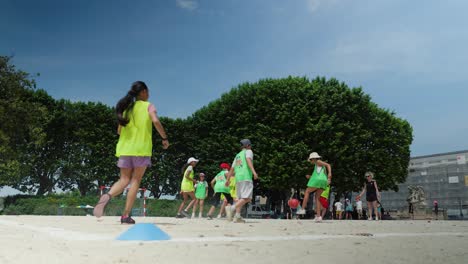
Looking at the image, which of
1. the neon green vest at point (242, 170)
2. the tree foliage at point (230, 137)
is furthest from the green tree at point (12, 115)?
the neon green vest at point (242, 170)

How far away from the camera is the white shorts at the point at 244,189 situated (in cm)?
1071

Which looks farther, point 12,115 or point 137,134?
point 12,115

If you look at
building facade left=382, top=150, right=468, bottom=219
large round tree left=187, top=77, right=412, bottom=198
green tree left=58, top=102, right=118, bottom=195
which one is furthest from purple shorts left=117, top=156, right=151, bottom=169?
building facade left=382, top=150, right=468, bottom=219

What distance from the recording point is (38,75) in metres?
30.1

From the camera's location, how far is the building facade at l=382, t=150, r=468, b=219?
2901 inches

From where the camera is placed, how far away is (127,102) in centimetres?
799

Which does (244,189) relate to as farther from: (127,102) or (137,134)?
(127,102)

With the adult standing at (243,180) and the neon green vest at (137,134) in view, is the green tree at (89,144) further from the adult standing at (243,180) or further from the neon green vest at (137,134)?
the neon green vest at (137,134)

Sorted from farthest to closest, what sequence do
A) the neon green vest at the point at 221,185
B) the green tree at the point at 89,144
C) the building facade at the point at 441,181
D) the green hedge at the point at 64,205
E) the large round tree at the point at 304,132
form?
the building facade at the point at 441,181 → the green tree at the point at 89,144 → the large round tree at the point at 304,132 → the green hedge at the point at 64,205 → the neon green vest at the point at 221,185

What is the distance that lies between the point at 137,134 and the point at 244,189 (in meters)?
3.74

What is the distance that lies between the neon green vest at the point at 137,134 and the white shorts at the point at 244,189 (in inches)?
135

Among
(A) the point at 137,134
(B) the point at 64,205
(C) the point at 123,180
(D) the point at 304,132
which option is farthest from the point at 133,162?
(D) the point at 304,132

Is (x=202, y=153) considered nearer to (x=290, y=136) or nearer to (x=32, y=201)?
(x=290, y=136)

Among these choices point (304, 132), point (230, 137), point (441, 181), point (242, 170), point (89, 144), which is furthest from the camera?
point (441, 181)
